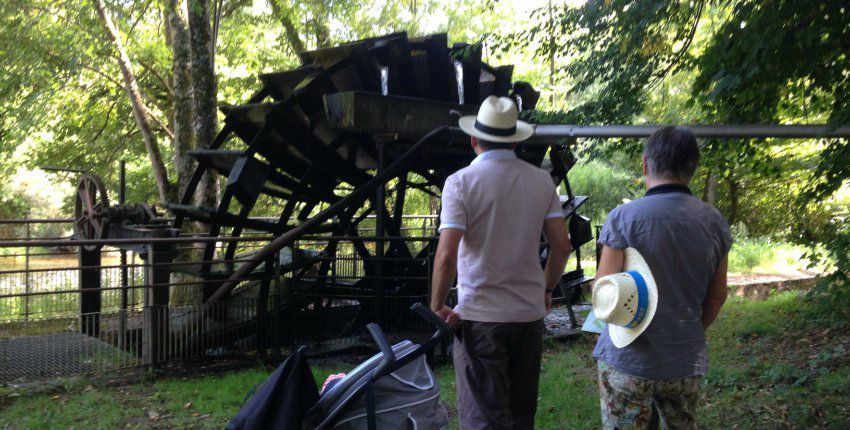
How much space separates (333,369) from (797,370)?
4095mm

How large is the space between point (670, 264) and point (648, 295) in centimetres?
15

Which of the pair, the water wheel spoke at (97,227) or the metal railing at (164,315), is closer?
the metal railing at (164,315)

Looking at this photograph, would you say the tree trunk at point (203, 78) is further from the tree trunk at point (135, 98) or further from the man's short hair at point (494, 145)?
the man's short hair at point (494, 145)

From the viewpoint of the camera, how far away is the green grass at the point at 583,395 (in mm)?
4578

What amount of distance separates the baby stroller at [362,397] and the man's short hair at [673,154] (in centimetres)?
103

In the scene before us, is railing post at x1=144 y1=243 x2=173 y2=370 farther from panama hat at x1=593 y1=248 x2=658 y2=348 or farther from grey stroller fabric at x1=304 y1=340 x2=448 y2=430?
panama hat at x1=593 y1=248 x2=658 y2=348

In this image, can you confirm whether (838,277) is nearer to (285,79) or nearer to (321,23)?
(285,79)

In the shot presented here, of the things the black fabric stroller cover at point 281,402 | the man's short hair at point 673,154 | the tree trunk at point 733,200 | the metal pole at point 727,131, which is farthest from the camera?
the tree trunk at point 733,200

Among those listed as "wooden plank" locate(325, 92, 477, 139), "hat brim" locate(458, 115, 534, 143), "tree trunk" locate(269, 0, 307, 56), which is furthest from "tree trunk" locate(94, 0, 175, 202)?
"hat brim" locate(458, 115, 534, 143)

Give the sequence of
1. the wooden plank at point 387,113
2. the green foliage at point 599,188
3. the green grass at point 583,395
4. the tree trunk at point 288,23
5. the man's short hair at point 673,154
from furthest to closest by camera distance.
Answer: the green foliage at point 599,188
the tree trunk at point 288,23
the wooden plank at point 387,113
the green grass at point 583,395
the man's short hair at point 673,154

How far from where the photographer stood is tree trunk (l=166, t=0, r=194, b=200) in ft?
37.2

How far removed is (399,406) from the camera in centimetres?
289

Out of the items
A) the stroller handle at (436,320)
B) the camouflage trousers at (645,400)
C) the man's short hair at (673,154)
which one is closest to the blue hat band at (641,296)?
the camouflage trousers at (645,400)

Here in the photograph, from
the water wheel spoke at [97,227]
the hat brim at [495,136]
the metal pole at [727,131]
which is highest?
the metal pole at [727,131]
